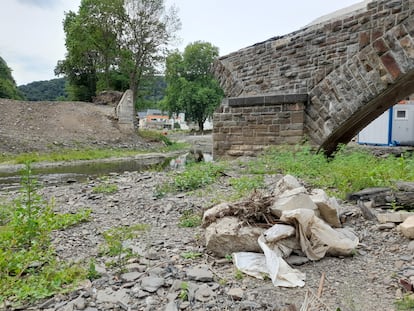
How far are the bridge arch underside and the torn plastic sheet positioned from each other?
4780mm

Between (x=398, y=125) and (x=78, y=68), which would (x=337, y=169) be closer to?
(x=398, y=125)

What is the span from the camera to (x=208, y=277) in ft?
7.06

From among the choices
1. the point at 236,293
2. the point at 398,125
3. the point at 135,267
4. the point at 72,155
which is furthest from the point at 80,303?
the point at 398,125

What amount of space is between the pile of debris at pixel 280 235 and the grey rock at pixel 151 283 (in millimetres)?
535

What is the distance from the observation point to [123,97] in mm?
22188

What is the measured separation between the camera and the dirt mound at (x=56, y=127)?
15873 millimetres

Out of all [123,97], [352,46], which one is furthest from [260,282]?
[123,97]

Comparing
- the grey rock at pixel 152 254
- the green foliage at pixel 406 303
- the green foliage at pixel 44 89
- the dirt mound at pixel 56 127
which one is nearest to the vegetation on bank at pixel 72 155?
the dirt mound at pixel 56 127

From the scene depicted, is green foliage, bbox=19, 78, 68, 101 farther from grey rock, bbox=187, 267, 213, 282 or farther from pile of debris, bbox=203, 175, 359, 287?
grey rock, bbox=187, 267, 213, 282

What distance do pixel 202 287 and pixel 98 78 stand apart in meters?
28.6

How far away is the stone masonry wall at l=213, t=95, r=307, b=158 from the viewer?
7645mm

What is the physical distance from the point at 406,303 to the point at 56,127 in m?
19.2

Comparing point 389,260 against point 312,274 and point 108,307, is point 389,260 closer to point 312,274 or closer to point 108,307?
point 312,274

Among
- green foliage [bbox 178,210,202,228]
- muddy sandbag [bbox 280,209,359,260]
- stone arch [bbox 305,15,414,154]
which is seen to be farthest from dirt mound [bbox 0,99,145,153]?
muddy sandbag [bbox 280,209,359,260]
